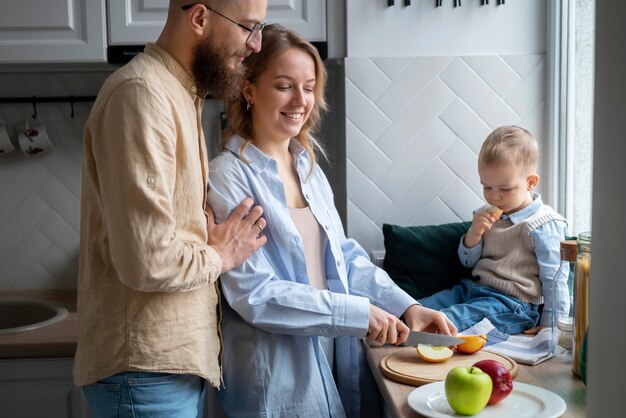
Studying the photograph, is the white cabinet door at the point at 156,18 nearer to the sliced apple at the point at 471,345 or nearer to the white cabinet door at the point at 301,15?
the white cabinet door at the point at 301,15

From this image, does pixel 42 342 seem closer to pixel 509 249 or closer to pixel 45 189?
pixel 45 189

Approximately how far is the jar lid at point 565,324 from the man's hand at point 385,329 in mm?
320

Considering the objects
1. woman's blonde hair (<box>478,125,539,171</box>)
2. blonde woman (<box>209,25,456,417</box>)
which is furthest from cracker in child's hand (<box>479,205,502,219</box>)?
blonde woman (<box>209,25,456,417</box>)

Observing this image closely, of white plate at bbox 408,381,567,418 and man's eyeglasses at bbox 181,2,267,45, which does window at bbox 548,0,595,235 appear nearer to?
white plate at bbox 408,381,567,418

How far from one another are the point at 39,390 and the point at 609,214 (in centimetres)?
173

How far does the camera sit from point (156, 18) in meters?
2.06

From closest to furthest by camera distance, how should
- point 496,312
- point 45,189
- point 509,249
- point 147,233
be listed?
1. point 147,233
2. point 496,312
3. point 509,249
4. point 45,189

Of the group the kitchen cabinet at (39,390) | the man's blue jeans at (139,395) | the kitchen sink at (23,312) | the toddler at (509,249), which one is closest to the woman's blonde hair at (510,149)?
the toddler at (509,249)

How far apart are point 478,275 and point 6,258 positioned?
153 centimetres

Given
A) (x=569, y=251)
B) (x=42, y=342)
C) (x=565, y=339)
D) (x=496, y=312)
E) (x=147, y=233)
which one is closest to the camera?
(x=147, y=233)

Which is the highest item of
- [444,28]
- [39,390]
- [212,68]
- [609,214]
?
[444,28]

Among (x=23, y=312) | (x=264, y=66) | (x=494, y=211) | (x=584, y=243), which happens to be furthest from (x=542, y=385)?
(x=23, y=312)

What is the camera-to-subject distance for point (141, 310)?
1210 mm

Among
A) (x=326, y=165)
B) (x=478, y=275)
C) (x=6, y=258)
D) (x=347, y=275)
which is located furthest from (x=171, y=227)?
(x=6, y=258)
